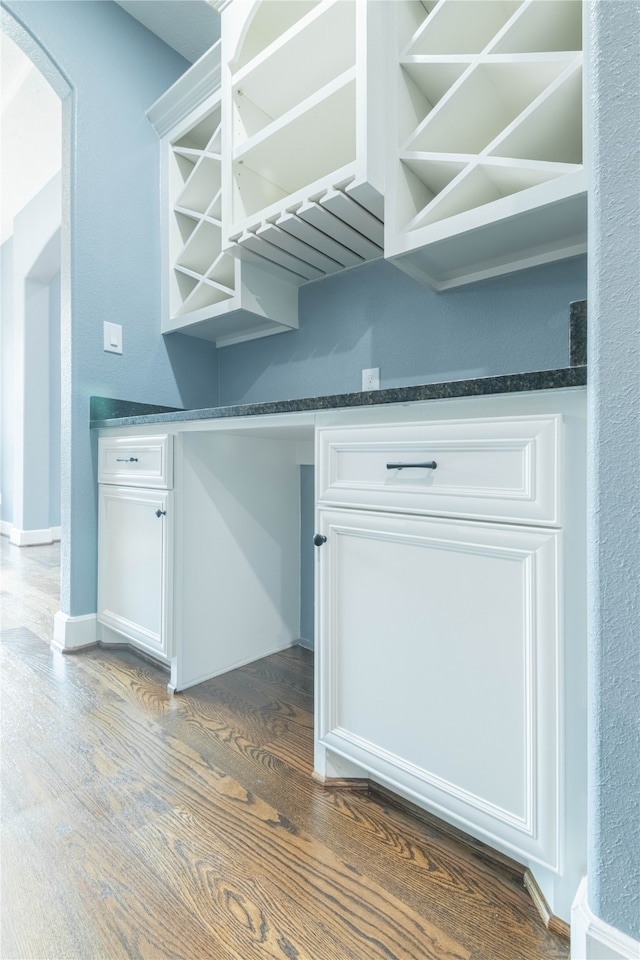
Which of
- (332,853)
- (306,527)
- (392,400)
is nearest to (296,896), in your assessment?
(332,853)

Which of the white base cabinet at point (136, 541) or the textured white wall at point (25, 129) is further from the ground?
the textured white wall at point (25, 129)

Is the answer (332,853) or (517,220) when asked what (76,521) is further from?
(517,220)

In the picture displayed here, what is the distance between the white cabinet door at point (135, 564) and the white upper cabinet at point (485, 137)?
1.10m

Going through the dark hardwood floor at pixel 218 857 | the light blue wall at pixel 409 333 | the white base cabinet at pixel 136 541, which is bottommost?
the dark hardwood floor at pixel 218 857

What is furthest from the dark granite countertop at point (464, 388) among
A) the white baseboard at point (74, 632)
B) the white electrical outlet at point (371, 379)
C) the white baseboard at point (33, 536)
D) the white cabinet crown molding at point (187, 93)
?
the white baseboard at point (33, 536)

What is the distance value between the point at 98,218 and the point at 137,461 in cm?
105

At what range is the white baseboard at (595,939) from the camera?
625 mm

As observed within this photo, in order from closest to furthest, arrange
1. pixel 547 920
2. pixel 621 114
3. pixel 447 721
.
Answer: pixel 621 114
pixel 547 920
pixel 447 721

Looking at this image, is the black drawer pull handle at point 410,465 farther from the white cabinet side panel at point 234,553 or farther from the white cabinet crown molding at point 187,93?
the white cabinet crown molding at point 187,93

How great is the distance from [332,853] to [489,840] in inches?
11.2

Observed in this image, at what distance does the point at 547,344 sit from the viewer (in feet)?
4.28

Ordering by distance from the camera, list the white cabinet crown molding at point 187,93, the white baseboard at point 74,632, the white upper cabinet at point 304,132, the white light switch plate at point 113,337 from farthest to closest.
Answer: the white light switch plate at point 113,337, the white baseboard at point 74,632, the white cabinet crown molding at point 187,93, the white upper cabinet at point 304,132

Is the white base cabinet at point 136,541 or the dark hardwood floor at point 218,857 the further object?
the white base cabinet at point 136,541

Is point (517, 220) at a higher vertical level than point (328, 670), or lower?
higher
